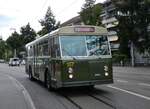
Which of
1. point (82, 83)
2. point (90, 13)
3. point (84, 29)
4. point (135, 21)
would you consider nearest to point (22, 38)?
point (90, 13)

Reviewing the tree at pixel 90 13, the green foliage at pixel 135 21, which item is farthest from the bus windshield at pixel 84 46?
the tree at pixel 90 13

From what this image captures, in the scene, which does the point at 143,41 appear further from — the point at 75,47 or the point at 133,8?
the point at 75,47

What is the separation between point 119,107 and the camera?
11297 mm

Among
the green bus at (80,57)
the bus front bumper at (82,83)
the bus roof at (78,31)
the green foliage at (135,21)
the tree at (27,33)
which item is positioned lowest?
the bus front bumper at (82,83)

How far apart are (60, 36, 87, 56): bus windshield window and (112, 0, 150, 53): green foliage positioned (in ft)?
116

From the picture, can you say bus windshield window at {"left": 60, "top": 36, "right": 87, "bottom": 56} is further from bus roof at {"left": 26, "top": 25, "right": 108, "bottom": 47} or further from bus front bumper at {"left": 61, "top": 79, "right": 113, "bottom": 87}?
bus front bumper at {"left": 61, "top": 79, "right": 113, "bottom": 87}

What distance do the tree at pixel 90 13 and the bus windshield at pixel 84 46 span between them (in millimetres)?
61169

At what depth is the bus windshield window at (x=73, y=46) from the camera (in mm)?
14961

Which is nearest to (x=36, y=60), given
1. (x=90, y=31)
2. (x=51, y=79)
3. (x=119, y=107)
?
(x=51, y=79)

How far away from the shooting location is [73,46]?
594 inches

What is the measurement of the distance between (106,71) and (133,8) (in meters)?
36.3

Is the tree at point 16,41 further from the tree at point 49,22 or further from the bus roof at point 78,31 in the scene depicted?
the bus roof at point 78,31

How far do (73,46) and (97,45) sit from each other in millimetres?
1068

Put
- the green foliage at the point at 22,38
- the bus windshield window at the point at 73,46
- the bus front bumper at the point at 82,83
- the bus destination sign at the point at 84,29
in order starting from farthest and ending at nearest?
the green foliage at the point at 22,38 → the bus destination sign at the point at 84,29 → the bus windshield window at the point at 73,46 → the bus front bumper at the point at 82,83
